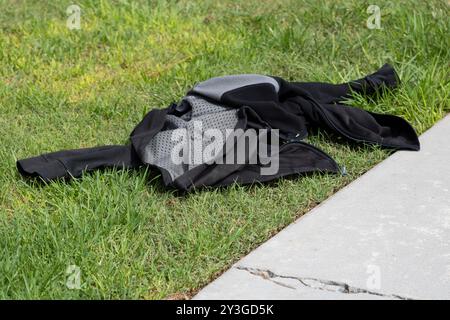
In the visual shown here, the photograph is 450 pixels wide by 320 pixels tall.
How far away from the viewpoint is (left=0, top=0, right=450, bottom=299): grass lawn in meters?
3.56

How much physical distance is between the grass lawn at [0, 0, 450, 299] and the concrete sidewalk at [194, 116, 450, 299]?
0.14m

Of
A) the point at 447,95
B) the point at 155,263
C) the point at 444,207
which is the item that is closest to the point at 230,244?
the point at 155,263

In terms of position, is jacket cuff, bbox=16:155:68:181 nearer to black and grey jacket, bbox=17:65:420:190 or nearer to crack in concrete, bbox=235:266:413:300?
black and grey jacket, bbox=17:65:420:190

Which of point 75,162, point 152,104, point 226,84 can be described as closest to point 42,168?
point 75,162

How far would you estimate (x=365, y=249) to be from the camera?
11.8 feet

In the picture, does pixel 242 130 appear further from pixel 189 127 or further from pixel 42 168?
pixel 42 168

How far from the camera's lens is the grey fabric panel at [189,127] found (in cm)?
Answer: 425

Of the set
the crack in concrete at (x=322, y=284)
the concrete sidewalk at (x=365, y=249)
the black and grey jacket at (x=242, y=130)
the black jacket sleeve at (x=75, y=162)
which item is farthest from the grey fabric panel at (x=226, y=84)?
the crack in concrete at (x=322, y=284)

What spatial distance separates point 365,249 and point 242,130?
103 centimetres

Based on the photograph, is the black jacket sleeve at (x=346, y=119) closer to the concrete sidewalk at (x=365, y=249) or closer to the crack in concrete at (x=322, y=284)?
the concrete sidewalk at (x=365, y=249)

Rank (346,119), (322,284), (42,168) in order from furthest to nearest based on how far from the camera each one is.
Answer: (346,119) → (42,168) → (322,284)

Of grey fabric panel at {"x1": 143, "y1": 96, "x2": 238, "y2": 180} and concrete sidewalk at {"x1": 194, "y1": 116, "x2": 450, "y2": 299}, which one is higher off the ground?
grey fabric panel at {"x1": 143, "y1": 96, "x2": 238, "y2": 180}

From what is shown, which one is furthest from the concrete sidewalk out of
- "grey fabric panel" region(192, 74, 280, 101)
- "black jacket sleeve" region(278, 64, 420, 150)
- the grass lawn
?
"grey fabric panel" region(192, 74, 280, 101)

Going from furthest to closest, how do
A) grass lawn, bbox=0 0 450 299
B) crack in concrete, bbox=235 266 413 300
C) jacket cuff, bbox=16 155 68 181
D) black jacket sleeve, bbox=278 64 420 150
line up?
black jacket sleeve, bbox=278 64 420 150
jacket cuff, bbox=16 155 68 181
grass lawn, bbox=0 0 450 299
crack in concrete, bbox=235 266 413 300
